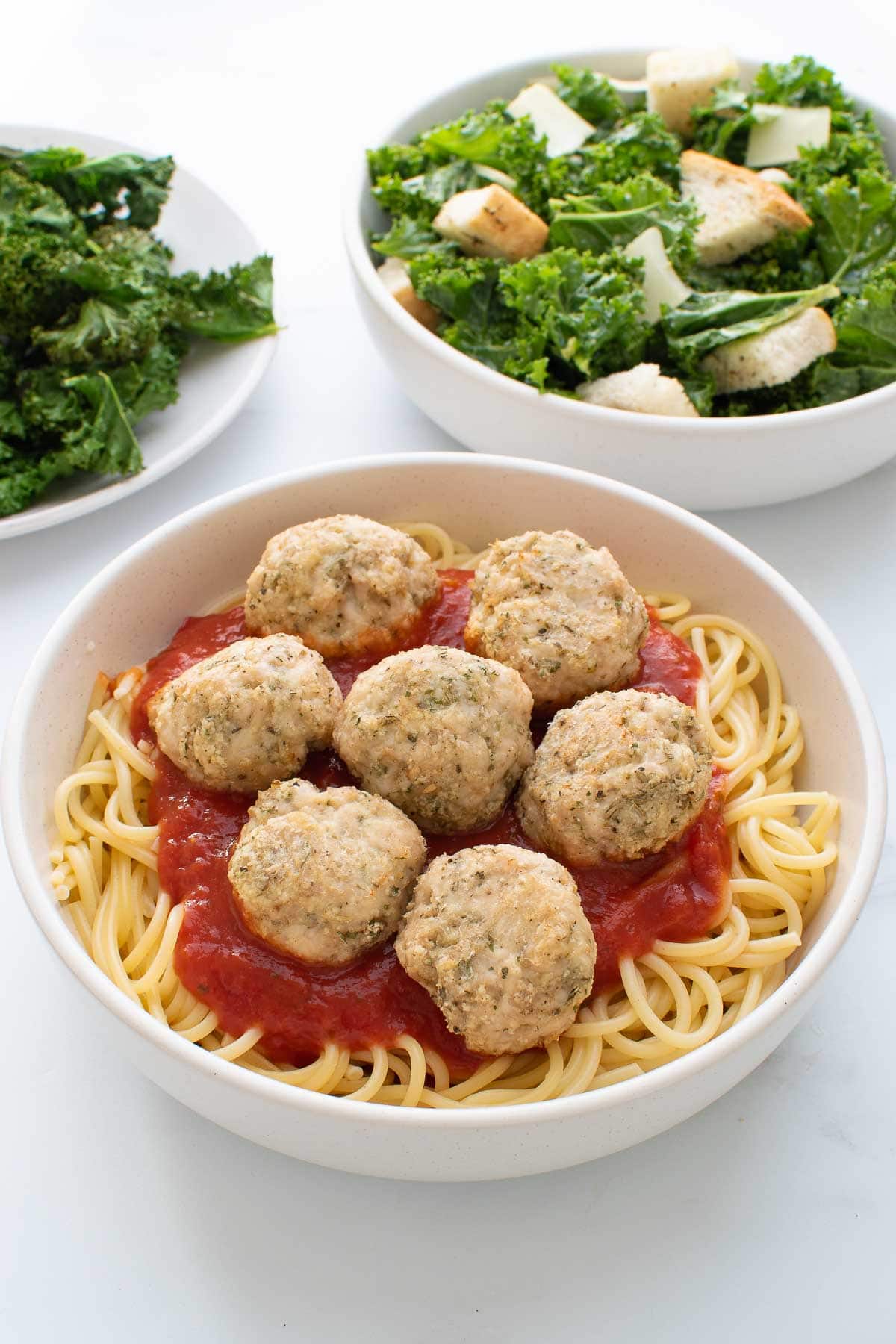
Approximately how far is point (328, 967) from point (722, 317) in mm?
3002

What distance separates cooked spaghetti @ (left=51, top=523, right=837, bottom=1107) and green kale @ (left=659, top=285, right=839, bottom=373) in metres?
1.34

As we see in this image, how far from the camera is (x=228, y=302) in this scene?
208 inches

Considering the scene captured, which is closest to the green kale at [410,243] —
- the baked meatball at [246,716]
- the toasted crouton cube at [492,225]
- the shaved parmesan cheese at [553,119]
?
the toasted crouton cube at [492,225]

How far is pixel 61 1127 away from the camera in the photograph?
336cm

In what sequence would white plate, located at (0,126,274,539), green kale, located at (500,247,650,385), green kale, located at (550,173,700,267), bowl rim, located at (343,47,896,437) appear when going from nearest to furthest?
bowl rim, located at (343,47,896,437) < green kale, located at (500,247,650,385) < white plate, located at (0,126,274,539) < green kale, located at (550,173,700,267)

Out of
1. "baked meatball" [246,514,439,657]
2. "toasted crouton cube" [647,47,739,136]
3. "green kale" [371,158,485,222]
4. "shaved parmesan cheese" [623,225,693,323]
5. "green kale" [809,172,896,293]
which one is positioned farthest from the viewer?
"toasted crouton cube" [647,47,739,136]

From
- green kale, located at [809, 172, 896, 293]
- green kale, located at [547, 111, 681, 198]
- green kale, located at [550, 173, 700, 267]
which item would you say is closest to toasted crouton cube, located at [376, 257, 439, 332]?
green kale, located at [550, 173, 700, 267]

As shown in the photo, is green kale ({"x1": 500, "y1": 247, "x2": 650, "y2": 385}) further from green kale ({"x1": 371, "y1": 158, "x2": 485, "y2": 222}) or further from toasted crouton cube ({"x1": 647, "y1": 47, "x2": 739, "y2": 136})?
toasted crouton cube ({"x1": 647, "y1": 47, "x2": 739, "y2": 136})

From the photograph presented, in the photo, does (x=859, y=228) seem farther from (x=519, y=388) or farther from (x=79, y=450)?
(x=79, y=450)

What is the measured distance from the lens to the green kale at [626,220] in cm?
489

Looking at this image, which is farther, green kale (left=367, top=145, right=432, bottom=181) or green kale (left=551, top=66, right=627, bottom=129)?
green kale (left=551, top=66, right=627, bottom=129)

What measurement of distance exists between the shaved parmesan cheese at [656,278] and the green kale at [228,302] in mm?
1521

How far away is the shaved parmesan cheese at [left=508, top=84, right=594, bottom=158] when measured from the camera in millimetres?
5344

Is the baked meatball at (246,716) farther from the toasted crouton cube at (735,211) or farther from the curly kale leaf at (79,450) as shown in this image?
the toasted crouton cube at (735,211)
